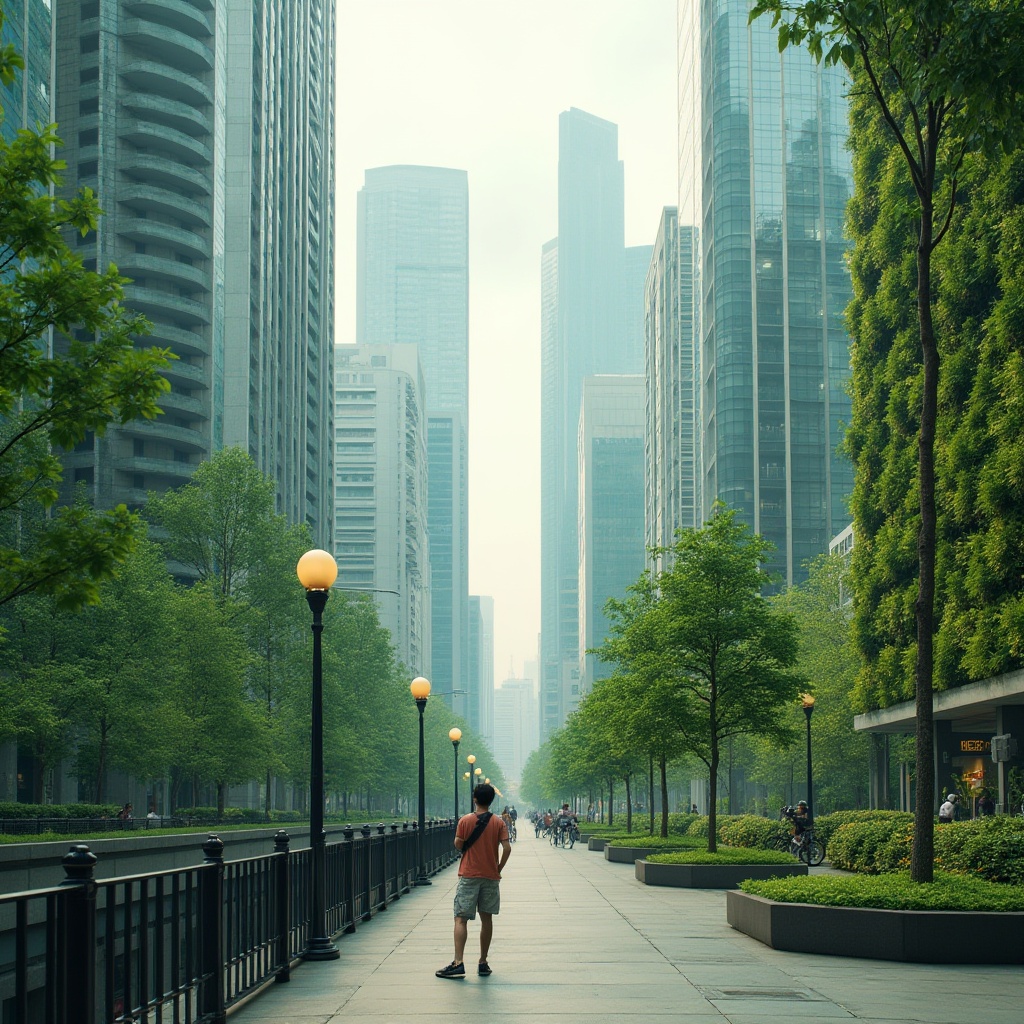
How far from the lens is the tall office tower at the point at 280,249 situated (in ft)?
315

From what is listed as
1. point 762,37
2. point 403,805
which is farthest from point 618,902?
point 403,805

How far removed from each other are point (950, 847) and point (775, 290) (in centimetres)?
10924

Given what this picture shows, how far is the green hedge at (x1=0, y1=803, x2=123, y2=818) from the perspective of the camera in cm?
4144

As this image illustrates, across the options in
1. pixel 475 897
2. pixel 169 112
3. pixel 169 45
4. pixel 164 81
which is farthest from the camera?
pixel 169 45

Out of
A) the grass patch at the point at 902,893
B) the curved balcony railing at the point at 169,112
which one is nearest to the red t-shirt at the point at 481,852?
the grass patch at the point at 902,893

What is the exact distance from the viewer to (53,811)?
42375 millimetres

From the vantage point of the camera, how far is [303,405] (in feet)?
382

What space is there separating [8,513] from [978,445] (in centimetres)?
3274

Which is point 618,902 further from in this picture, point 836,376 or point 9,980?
point 836,376

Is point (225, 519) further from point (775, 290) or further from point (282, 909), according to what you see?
point (775, 290)

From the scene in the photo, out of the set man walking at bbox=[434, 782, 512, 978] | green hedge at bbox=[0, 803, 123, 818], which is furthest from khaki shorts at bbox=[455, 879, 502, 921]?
green hedge at bbox=[0, 803, 123, 818]

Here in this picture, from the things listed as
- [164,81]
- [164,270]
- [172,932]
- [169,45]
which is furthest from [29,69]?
[172,932]

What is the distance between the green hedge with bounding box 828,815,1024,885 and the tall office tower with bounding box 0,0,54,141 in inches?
2032

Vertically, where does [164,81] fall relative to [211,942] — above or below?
above
